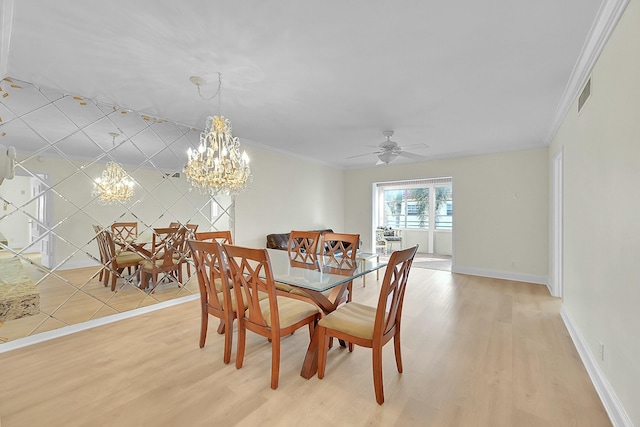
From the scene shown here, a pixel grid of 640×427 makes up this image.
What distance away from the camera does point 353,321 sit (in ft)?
6.21

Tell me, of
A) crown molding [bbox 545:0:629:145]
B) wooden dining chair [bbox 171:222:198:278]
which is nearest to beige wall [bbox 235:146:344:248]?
wooden dining chair [bbox 171:222:198:278]

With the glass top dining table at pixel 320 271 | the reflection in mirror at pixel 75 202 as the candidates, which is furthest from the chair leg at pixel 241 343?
the reflection in mirror at pixel 75 202

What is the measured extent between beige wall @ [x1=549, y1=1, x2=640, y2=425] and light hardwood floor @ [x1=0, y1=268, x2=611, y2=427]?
0.35 metres

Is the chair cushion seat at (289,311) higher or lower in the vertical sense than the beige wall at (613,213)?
lower

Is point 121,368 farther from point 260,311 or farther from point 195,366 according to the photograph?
point 260,311

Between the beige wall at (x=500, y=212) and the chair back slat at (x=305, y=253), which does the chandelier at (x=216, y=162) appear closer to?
the chair back slat at (x=305, y=253)

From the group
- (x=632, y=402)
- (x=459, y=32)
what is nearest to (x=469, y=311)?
(x=632, y=402)

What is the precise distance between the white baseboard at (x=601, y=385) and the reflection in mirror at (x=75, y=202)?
3.96 metres

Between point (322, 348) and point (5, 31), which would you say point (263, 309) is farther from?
point (5, 31)

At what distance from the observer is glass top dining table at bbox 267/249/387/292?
78.9 inches

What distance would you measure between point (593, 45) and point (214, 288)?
332 cm

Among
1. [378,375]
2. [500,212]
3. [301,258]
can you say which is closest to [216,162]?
[301,258]

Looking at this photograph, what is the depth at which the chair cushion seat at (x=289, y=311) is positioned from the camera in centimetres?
197

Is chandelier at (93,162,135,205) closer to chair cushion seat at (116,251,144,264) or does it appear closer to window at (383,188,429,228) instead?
chair cushion seat at (116,251,144,264)
